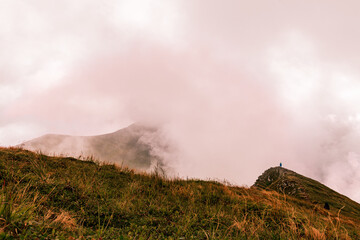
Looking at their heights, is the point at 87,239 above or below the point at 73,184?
below

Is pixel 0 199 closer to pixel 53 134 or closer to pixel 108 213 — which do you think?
pixel 108 213

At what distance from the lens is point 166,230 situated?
405 centimetres

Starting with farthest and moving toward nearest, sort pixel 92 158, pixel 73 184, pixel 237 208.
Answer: pixel 92 158 → pixel 237 208 → pixel 73 184

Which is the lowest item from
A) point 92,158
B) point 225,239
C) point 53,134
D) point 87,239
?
point 87,239

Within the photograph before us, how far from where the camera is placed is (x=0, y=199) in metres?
3.12

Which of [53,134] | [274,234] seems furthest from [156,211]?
[53,134]

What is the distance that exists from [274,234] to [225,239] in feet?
5.26

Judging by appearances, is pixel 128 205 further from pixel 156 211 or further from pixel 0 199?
pixel 0 199

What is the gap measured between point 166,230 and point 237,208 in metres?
3.43

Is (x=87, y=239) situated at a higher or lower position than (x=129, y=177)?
lower

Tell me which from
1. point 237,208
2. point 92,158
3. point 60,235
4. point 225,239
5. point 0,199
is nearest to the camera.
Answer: point 60,235

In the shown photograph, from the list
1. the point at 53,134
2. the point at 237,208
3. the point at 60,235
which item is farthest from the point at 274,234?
the point at 53,134

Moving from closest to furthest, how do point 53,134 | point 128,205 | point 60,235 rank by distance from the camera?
1. point 60,235
2. point 128,205
3. point 53,134

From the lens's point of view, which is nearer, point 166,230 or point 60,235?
point 60,235
